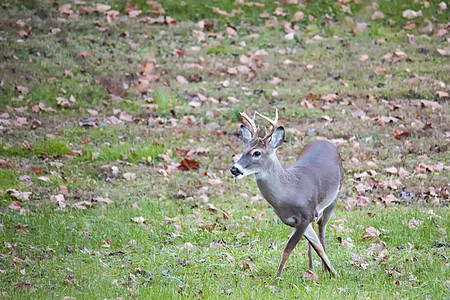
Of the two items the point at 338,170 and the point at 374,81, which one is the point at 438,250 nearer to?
the point at 338,170

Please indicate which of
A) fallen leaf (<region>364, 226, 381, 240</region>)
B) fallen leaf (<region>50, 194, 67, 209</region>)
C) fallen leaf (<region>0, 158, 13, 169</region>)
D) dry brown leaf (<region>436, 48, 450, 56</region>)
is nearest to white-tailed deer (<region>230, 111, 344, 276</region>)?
fallen leaf (<region>364, 226, 381, 240</region>)

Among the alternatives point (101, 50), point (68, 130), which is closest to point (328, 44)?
point (101, 50)

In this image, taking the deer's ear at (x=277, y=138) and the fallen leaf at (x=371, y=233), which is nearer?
the deer's ear at (x=277, y=138)

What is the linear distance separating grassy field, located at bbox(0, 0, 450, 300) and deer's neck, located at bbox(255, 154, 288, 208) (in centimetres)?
72

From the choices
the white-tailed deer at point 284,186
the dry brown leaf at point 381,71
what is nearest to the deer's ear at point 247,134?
the white-tailed deer at point 284,186

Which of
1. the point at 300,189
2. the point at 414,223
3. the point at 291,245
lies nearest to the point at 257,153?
the point at 300,189

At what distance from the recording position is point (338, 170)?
7.21 metres

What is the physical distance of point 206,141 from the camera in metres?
11.8

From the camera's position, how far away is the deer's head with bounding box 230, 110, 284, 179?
20.5 ft

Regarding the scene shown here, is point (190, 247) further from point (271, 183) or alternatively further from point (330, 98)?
point (330, 98)

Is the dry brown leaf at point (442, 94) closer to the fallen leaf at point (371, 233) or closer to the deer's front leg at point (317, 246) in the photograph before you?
the fallen leaf at point (371, 233)

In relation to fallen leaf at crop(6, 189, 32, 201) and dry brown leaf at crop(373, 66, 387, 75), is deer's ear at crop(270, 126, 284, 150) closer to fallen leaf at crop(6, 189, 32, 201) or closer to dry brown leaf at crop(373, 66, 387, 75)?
fallen leaf at crop(6, 189, 32, 201)

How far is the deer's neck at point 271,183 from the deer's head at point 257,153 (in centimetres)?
4

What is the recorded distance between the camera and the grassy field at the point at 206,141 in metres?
6.65
